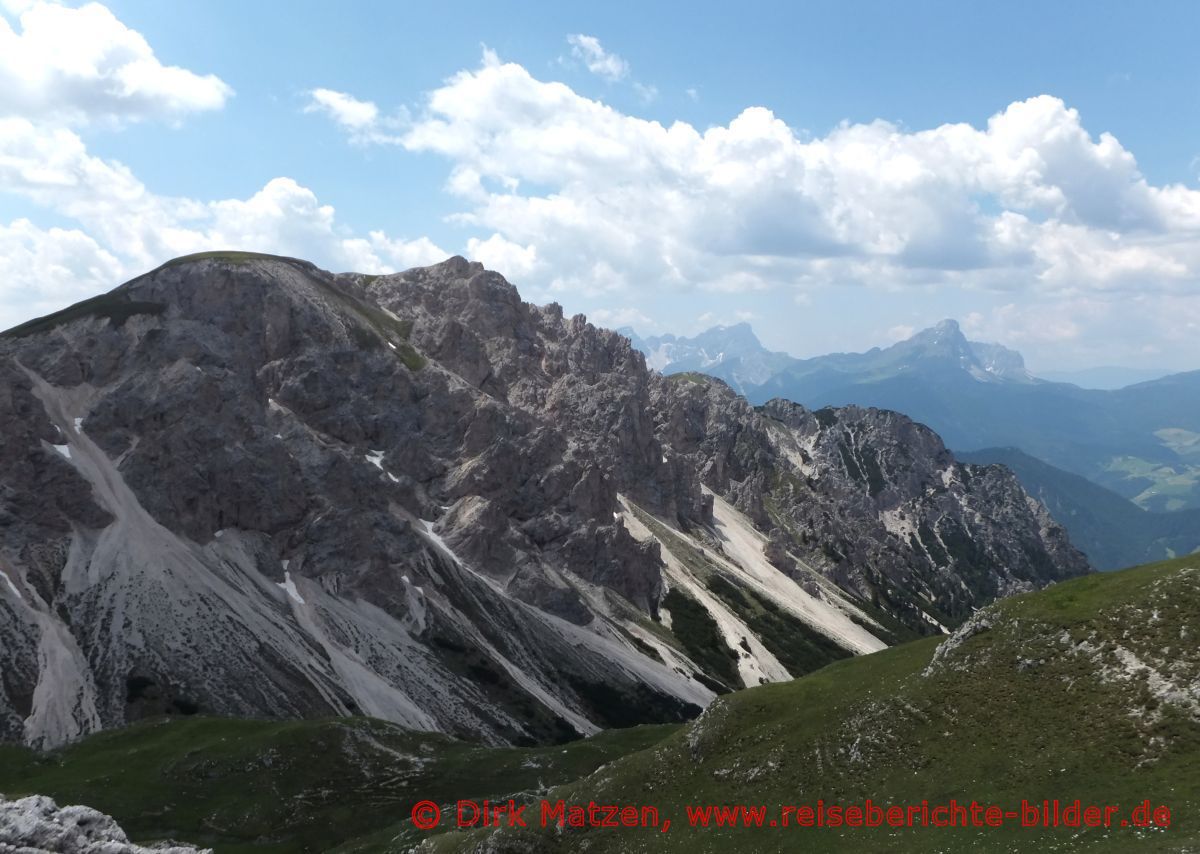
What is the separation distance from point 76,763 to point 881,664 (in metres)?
91.0

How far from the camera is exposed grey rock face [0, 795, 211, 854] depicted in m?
46.2

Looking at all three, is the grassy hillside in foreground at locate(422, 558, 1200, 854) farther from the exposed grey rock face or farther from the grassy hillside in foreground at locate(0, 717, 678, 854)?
the grassy hillside in foreground at locate(0, 717, 678, 854)

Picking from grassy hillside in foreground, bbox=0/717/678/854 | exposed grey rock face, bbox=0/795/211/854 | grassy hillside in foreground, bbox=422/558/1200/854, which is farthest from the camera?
grassy hillside in foreground, bbox=0/717/678/854

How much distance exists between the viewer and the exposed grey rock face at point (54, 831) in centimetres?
4619

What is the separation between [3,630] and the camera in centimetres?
14800

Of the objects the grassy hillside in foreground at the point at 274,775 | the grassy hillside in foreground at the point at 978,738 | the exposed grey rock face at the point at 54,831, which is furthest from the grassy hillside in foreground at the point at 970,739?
the exposed grey rock face at the point at 54,831

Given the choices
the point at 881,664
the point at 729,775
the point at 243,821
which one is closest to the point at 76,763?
the point at 243,821

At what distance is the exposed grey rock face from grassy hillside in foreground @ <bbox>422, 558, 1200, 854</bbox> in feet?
64.7

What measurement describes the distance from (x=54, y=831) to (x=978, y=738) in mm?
51743

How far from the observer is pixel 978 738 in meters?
45.0

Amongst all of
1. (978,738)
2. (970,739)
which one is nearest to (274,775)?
(970,739)

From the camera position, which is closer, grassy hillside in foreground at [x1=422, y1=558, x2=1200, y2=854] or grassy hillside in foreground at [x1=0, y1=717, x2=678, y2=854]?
grassy hillside in foreground at [x1=422, y1=558, x2=1200, y2=854]

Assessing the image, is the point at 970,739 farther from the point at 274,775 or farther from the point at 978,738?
the point at 274,775

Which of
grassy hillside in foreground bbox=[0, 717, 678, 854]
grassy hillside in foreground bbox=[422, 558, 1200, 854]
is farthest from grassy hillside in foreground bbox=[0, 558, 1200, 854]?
grassy hillside in foreground bbox=[0, 717, 678, 854]
